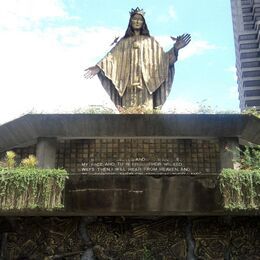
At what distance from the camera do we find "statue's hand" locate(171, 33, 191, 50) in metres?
13.3

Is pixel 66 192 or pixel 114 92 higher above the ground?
pixel 114 92

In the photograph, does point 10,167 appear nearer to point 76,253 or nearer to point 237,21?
point 76,253

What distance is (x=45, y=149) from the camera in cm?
1162

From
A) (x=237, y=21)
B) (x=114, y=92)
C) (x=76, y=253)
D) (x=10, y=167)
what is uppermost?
Result: (x=237, y=21)

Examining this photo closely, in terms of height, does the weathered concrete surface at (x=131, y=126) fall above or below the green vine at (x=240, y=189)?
above

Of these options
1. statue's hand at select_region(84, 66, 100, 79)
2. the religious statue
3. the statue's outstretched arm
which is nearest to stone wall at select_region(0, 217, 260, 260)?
the religious statue

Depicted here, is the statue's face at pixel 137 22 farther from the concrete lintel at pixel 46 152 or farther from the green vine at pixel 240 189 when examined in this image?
the green vine at pixel 240 189

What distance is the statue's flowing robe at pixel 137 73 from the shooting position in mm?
13688

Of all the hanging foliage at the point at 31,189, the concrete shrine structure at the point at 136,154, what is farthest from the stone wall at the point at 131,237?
the hanging foliage at the point at 31,189

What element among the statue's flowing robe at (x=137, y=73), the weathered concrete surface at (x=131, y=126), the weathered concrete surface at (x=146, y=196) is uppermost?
the statue's flowing robe at (x=137, y=73)

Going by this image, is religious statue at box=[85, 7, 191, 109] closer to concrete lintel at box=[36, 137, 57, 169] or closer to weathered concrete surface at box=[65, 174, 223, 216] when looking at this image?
concrete lintel at box=[36, 137, 57, 169]

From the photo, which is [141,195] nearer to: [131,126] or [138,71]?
[131,126]

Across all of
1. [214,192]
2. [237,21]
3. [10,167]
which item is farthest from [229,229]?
[237,21]

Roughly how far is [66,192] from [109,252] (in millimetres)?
1918
